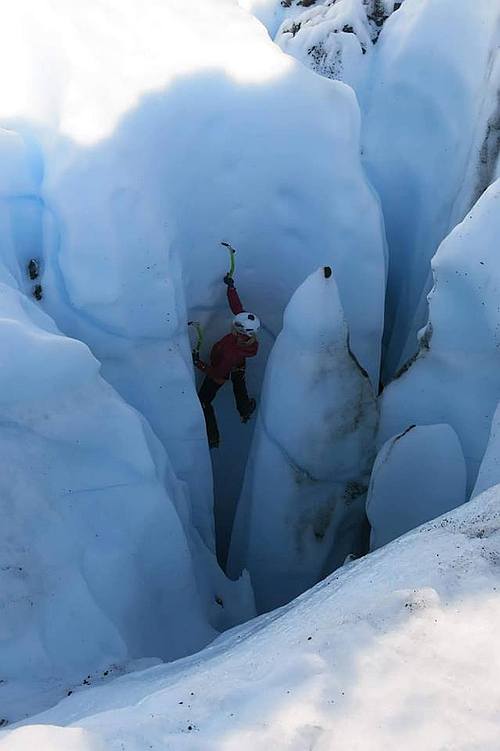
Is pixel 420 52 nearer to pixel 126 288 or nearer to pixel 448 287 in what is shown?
pixel 448 287

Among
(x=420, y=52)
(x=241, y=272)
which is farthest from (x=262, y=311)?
(x=420, y=52)

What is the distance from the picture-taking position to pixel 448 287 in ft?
5.97

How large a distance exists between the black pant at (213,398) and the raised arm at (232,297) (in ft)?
0.77

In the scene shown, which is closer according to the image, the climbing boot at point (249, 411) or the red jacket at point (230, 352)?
the red jacket at point (230, 352)

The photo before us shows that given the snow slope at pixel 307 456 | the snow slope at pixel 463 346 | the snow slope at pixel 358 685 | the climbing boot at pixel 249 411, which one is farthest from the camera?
the climbing boot at pixel 249 411

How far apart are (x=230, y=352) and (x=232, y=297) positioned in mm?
189

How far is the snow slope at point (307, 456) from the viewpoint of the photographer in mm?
1975

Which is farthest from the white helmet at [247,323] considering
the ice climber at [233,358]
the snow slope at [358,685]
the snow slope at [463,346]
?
the snow slope at [358,685]

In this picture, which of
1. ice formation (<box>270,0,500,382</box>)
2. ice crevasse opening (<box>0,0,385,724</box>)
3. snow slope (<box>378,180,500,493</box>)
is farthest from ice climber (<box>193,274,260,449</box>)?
ice formation (<box>270,0,500,382</box>)

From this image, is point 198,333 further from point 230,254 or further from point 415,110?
point 415,110

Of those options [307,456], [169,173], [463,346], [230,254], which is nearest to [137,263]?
[169,173]

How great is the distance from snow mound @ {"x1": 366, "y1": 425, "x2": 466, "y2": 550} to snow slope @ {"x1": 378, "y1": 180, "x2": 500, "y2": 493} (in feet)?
0.19

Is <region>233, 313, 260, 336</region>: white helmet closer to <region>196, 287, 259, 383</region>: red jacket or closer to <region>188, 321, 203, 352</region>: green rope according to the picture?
<region>196, 287, 259, 383</region>: red jacket

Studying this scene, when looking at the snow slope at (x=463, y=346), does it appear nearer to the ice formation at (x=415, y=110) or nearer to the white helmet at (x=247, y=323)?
A: the white helmet at (x=247, y=323)
